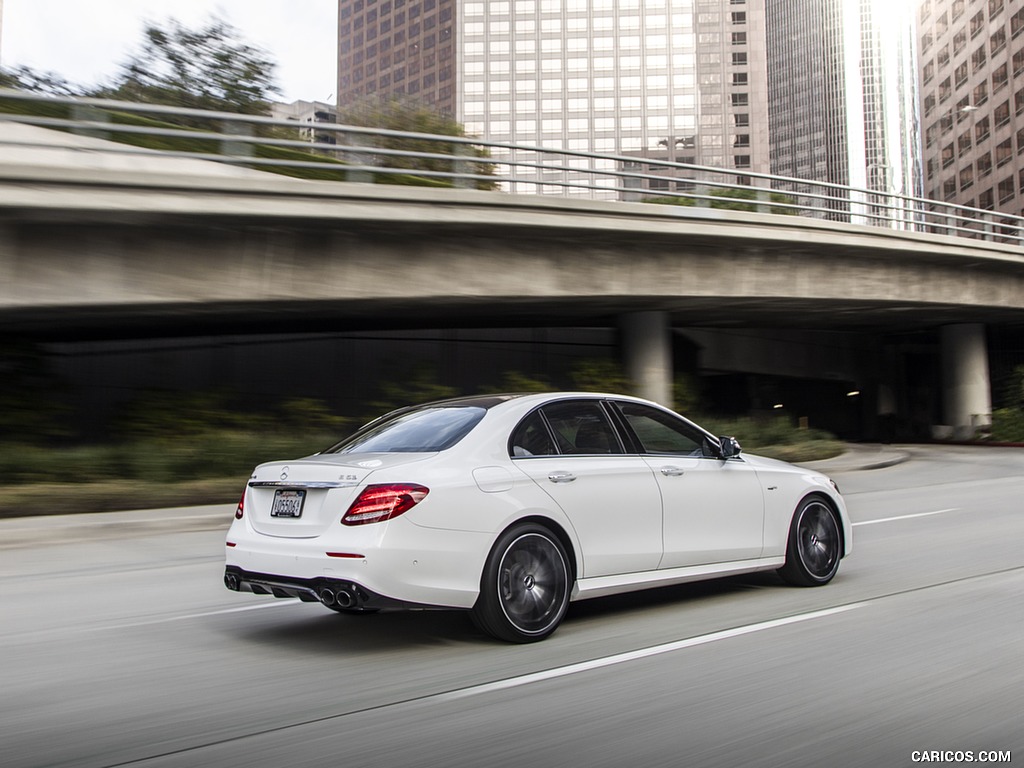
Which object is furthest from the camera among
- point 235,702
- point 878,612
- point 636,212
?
point 636,212

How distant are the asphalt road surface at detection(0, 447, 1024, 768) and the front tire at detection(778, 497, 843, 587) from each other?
17 centimetres

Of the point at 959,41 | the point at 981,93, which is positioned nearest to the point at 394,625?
the point at 981,93

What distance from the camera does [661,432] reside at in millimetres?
7027

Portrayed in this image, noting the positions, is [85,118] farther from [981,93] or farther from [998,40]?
[981,93]

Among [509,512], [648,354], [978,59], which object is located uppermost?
[978,59]

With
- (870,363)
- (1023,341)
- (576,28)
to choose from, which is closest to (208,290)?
(870,363)

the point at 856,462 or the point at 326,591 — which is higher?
the point at 856,462

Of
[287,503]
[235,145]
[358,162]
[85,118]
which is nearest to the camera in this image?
[287,503]

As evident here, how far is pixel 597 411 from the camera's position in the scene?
682cm

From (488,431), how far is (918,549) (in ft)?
18.7

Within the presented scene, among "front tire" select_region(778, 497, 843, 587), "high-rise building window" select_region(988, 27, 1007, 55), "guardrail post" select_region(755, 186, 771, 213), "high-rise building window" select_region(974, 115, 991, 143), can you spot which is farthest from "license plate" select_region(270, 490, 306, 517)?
"high-rise building window" select_region(974, 115, 991, 143)

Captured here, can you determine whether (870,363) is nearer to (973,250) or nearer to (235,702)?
(973,250)

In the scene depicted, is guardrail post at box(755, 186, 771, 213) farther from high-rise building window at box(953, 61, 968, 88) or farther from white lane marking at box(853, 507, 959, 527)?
high-rise building window at box(953, 61, 968, 88)

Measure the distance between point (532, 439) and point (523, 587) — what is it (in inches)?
36.5
